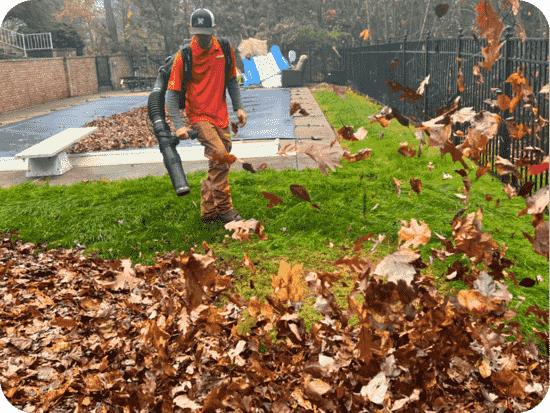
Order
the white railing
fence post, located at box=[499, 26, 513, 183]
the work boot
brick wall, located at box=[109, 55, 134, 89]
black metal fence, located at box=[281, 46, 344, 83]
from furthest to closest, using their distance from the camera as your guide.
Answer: brick wall, located at box=[109, 55, 134, 89]
the white railing
black metal fence, located at box=[281, 46, 344, 83]
fence post, located at box=[499, 26, 513, 183]
the work boot

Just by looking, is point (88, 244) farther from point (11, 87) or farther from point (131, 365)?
point (11, 87)

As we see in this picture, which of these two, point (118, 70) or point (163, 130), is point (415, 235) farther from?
point (118, 70)

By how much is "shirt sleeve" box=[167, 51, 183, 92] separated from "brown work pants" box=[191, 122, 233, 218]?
406 millimetres

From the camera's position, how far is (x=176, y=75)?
454 cm

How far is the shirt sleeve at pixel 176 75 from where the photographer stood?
14.8ft

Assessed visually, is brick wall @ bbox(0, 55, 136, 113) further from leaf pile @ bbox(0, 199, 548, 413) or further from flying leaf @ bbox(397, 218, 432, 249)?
flying leaf @ bbox(397, 218, 432, 249)

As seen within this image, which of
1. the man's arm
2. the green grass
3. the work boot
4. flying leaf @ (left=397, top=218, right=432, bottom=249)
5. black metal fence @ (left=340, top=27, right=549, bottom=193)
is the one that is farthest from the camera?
black metal fence @ (left=340, top=27, right=549, bottom=193)

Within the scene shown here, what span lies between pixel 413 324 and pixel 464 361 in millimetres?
310

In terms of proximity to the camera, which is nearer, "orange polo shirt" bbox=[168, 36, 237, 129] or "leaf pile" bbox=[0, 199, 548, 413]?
"leaf pile" bbox=[0, 199, 548, 413]

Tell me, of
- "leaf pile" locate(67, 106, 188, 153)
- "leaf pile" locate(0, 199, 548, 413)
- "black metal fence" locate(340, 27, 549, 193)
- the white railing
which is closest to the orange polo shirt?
"black metal fence" locate(340, 27, 549, 193)

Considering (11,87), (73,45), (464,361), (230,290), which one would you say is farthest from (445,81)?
(73,45)

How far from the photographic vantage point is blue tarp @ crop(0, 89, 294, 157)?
10242 mm

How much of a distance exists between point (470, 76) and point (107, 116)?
10.6 meters

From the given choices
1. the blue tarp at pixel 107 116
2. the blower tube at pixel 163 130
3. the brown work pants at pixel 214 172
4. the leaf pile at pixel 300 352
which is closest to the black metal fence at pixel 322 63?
the blue tarp at pixel 107 116
